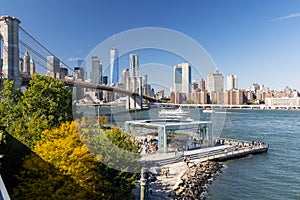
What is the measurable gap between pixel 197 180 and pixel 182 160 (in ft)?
5.99

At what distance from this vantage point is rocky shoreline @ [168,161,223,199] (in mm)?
7949

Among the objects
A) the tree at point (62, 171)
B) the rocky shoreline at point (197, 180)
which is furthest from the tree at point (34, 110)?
the rocky shoreline at point (197, 180)

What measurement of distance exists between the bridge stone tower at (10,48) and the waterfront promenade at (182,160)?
681 cm

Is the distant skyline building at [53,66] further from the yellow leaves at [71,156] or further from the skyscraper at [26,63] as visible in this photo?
the yellow leaves at [71,156]

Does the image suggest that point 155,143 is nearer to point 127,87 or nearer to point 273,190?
point 273,190

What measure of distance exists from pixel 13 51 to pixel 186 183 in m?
8.85

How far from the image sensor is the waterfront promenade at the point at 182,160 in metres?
8.08

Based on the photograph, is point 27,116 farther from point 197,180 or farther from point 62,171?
point 197,180

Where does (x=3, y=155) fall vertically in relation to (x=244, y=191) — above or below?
above

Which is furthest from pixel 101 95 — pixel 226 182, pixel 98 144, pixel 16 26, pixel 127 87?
pixel 98 144

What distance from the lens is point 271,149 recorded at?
15555 millimetres

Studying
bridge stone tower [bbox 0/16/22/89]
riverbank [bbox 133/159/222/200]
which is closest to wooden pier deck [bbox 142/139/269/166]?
riverbank [bbox 133/159/222/200]

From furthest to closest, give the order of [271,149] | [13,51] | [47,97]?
[271,149] → [13,51] → [47,97]

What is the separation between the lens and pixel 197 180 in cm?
912
